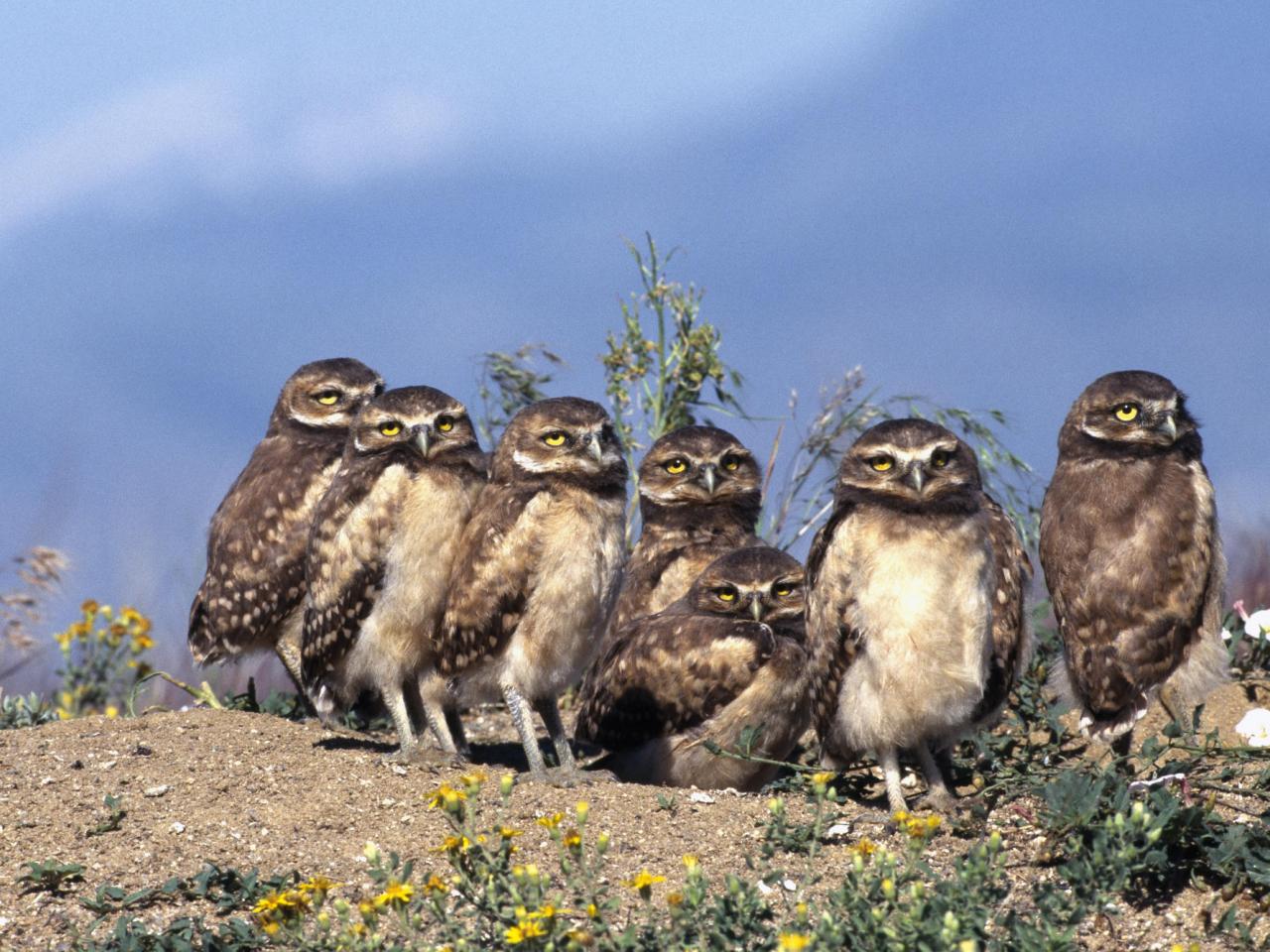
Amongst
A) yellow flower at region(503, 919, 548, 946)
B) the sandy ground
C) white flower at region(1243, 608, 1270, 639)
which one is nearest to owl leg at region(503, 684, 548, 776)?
the sandy ground

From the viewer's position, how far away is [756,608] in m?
7.21

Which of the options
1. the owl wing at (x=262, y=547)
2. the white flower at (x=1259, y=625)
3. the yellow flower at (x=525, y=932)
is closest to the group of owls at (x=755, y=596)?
the white flower at (x=1259, y=625)

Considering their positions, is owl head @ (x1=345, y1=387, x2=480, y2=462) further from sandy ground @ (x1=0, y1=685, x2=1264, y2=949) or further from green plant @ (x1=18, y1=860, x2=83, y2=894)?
green plant @ (x1=18, y1=860, x2=83, y2=894)

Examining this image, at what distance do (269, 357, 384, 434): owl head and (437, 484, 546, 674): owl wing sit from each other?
6.96ft

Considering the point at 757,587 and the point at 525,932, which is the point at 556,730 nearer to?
the point at 757,587

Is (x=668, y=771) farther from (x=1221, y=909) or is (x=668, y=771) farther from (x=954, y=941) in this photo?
(x=954, y=941)

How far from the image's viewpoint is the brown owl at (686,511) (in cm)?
830

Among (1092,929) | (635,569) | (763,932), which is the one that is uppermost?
(635,569)

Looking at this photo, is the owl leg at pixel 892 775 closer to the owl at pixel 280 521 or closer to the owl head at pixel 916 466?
the owl head at pixel 916 466

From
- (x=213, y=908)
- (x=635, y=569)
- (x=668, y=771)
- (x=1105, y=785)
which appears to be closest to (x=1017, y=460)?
(x=635, y=569)

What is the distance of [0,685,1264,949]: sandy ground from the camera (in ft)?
18.4

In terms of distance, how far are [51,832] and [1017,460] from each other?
6.17 m

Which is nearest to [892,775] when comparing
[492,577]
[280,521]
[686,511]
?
[492,577]

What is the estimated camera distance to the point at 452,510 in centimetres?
729
